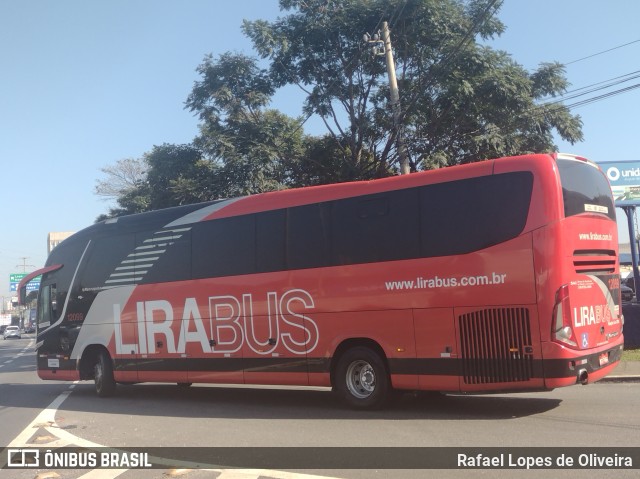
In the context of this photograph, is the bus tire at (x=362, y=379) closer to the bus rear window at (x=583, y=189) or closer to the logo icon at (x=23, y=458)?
the bus rear window at (x=583, y=189)

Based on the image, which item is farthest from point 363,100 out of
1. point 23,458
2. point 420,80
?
point 23,458

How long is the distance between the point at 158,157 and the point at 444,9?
11.0 meters

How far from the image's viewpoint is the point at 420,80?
18.8m

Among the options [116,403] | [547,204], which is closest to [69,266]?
[116,403]

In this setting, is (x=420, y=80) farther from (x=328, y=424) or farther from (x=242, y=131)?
(x=328, y=424)

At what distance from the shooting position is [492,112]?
1816 cm

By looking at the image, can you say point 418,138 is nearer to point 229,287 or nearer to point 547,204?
point 229,287

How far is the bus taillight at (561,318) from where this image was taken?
26.4 feet

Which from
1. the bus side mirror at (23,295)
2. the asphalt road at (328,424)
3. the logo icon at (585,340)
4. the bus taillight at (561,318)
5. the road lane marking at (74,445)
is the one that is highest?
the bus side mirror at (23,295)

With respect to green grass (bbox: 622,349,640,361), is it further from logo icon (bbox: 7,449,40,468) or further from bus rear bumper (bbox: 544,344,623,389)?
logo icon (bbox: 7,449,40,468)

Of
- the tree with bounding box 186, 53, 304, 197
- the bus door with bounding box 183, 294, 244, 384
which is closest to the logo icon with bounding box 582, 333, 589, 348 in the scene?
the bus door with bounding box 183, 294, 244, 384

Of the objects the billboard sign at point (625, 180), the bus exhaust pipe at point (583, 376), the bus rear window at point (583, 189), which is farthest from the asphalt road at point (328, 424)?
the billboard sign at point (625, 180)

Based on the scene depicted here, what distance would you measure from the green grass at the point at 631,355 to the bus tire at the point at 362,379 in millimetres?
7689

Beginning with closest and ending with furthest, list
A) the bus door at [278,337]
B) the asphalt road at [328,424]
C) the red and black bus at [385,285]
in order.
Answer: the asphalt road at [328,424] → the red and black bus at [385,285] → the bus door at [278,337]
